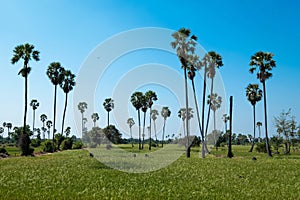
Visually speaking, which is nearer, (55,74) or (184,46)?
(184,46)

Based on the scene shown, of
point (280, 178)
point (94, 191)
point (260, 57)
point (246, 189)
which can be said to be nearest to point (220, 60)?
point (260, 57)

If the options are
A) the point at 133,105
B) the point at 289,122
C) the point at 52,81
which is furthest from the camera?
the point at 133,105

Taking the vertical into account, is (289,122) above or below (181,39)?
below

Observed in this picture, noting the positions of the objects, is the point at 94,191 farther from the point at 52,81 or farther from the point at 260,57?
the point at 52,81

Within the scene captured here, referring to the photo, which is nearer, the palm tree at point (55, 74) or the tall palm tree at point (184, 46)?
the tall palm tree at point (184, 46)

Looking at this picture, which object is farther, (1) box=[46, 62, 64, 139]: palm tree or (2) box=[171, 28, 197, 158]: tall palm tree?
(1) box=[46, 62, 64, 139]: palm tree

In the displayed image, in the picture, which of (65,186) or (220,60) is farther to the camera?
(220,60)

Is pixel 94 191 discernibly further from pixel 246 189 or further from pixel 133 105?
pixel 133 105

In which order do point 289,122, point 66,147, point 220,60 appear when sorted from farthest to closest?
point 66,147 → point 289,122 → point 220,60

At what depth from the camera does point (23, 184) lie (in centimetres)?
1511

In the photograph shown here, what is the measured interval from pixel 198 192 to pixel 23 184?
8.50m

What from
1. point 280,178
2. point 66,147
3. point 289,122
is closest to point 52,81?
point 66,147

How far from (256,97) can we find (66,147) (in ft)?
132

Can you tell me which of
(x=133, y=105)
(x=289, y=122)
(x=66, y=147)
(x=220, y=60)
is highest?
(x=220, y=60)
